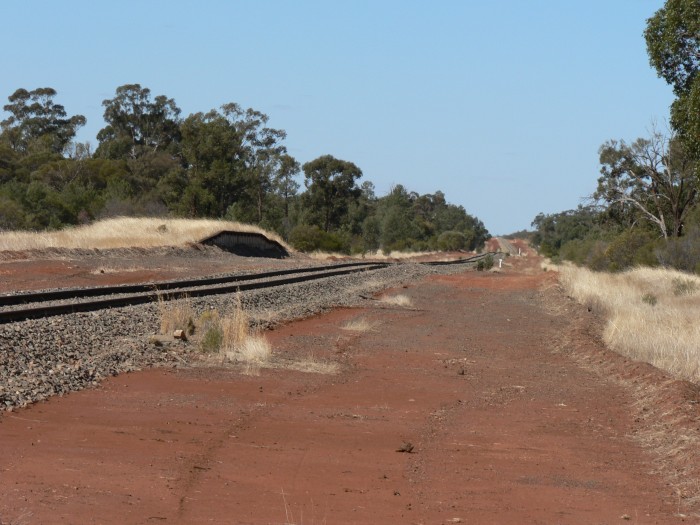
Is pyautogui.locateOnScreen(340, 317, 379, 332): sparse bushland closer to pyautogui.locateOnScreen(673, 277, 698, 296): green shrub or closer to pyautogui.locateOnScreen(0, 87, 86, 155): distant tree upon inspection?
pyautogui.locateOnScreen(673, 277, 698, 296): green shrub

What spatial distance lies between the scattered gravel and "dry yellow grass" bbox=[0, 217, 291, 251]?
66.7ft

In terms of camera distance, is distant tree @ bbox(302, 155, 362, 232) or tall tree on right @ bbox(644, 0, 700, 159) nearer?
tall tree on right @ bbox(644, 0, 700, 159)

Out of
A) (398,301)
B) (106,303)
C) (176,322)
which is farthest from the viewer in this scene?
(398,301)

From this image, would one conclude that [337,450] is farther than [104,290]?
No

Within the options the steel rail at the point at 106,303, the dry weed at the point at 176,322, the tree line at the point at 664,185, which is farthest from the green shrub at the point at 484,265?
the dry weed at the point at 176,322

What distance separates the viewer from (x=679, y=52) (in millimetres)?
27531

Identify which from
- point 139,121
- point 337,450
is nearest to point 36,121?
point 139,121

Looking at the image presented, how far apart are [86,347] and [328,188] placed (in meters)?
84.7

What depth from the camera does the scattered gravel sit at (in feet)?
36.4

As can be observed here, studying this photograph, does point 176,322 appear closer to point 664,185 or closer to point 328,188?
point 664,185

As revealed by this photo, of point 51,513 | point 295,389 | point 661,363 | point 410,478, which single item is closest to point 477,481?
point 410,478

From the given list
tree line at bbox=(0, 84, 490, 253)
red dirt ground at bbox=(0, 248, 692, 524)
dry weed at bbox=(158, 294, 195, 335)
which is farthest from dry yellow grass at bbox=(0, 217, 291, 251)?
red dirt ground at bbox=(0, 248, 692, 524)

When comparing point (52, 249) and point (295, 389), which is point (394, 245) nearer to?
point (52, 249)

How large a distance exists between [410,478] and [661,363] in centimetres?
892
